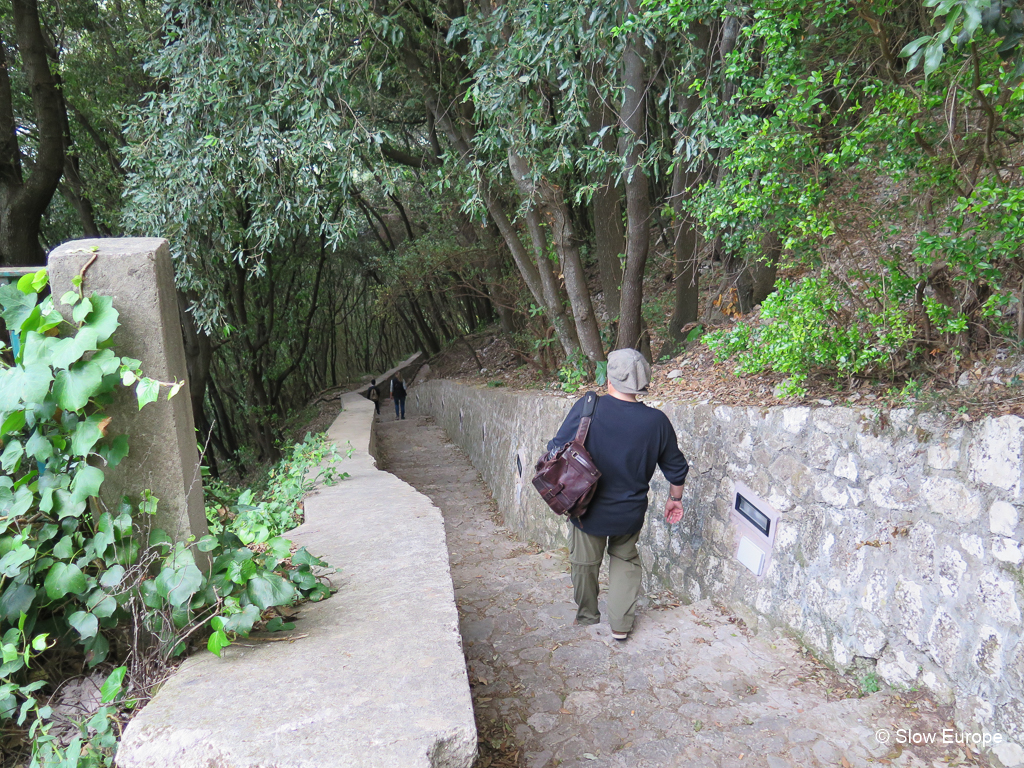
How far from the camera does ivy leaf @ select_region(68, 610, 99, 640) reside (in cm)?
218

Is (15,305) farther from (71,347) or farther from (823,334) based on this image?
(823,334)

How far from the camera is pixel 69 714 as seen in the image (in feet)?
7.46

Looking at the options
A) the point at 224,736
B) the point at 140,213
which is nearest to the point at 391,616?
the point at 224,736

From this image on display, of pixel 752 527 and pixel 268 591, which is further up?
pixel 268 591

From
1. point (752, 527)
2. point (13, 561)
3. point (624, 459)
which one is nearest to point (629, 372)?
point (624, 459)

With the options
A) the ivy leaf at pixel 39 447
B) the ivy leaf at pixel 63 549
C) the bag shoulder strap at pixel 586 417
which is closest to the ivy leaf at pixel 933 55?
the bag shoulder strap at pixel 586 417

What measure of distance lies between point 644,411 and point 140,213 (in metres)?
6.35

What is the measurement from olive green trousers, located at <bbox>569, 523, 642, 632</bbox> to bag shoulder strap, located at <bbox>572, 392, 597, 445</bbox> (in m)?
0.59

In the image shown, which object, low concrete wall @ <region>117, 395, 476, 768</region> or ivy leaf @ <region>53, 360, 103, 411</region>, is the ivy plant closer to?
ivy leaf @ <region>53, 360, 103, 411</region>

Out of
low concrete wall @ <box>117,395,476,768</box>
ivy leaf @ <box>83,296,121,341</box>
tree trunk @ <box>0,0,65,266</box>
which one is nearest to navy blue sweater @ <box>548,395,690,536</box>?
low concrete wall @ <box>117,395,476,768</box>

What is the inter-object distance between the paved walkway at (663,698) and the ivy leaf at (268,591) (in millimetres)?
1253

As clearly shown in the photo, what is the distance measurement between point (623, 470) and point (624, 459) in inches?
2.6

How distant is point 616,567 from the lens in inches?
158

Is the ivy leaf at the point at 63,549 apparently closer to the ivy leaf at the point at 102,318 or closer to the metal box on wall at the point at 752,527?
the ivy leaf at the point at 102,318
